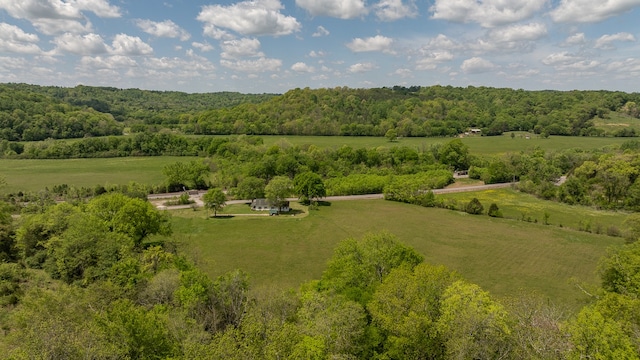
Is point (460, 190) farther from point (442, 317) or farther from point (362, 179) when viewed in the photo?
point (442, 317)

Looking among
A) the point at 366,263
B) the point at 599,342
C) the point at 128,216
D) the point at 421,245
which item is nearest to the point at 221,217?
the point at 128,216

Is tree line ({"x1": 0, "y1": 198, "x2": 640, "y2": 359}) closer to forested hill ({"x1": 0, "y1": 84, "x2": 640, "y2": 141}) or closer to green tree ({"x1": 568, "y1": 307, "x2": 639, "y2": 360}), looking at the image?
green tree ({"x1": 568, "y1": 307, "x2": 639, "y2": 360})

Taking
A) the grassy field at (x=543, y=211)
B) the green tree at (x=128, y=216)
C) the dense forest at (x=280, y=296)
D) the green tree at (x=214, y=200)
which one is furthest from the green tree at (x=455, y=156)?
the green tree at (x=128, y=216)

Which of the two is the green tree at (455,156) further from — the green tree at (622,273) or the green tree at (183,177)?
the green tree at (622,273)

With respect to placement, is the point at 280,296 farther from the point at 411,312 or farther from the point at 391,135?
the point at 391,135

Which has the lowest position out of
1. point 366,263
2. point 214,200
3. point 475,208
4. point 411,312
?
point 475,208

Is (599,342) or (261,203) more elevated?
(599,342)

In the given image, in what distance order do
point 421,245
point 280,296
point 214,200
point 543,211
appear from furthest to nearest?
point 543,211 < point 214,200 < point 421,245 < point 280,296

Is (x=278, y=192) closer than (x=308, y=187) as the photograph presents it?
Yes

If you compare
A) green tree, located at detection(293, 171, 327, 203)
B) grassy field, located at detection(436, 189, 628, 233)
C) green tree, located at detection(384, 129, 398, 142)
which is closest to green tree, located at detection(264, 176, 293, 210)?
green tree, located at detection(293, 171, 327, 203)
